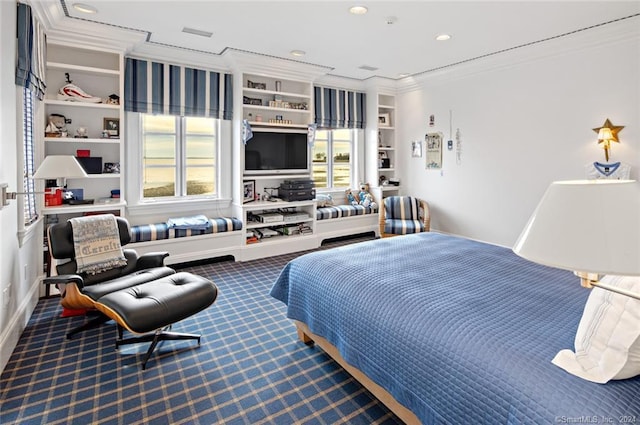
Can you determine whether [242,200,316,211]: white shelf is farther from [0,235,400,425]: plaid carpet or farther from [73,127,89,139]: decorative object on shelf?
[0,235,400,425]: plaid carpet

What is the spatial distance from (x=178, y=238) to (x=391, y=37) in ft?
11.2

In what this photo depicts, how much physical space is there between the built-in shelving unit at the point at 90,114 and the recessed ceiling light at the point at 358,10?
260 centimetres

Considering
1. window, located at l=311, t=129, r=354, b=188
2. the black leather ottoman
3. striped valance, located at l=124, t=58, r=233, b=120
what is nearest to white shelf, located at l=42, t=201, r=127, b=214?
striped valance, located at l=124, t=58, r=233, b=120

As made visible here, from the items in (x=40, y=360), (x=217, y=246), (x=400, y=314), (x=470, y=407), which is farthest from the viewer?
(x=217, y=246)

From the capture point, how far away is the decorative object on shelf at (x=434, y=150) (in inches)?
226

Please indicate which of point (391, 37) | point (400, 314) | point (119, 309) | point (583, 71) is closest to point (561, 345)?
point (400, 314)

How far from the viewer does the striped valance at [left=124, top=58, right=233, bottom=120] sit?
4340 mm

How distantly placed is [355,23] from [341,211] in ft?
9.59

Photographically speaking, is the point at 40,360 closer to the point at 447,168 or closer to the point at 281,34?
the point at 281,34

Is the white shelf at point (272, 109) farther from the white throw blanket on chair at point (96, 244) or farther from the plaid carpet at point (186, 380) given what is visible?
the plaid carpet at point (186, 380)

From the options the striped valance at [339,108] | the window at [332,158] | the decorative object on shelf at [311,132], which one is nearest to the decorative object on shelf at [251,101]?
the decorative object on shelf at [311,132]

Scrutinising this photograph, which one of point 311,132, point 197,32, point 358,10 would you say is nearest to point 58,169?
point 197,32

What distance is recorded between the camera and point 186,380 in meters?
2.23

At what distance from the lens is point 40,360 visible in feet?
7.95
